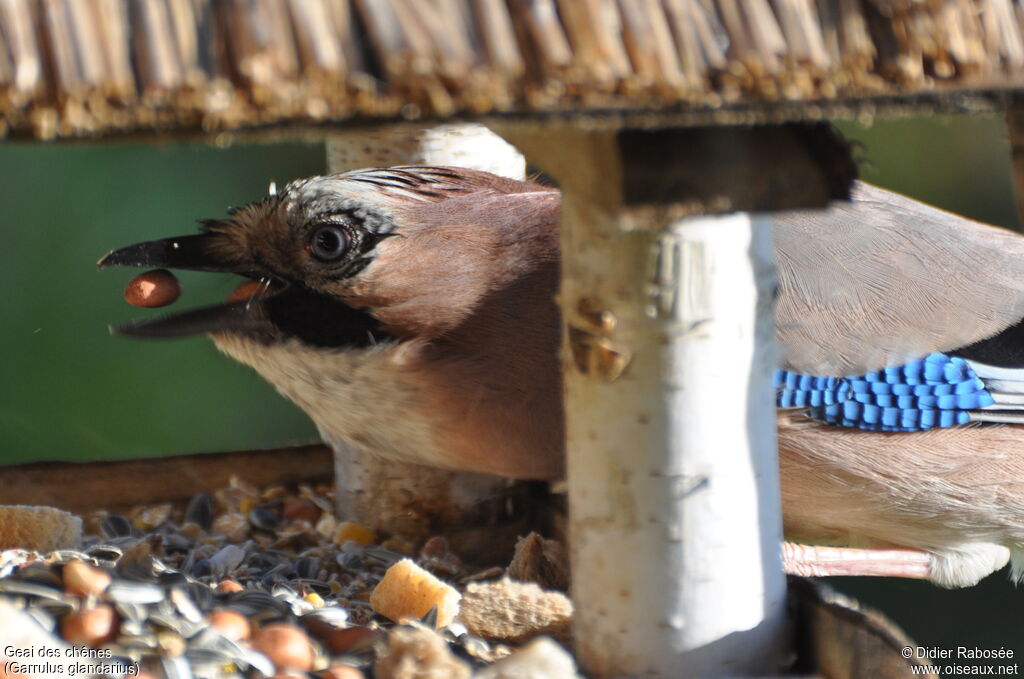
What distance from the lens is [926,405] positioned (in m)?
1.92

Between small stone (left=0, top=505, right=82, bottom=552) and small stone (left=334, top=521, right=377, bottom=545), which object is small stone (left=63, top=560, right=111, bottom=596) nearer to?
small stone (left=0, top=505, right=82, bottom=552)

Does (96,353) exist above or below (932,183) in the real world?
below

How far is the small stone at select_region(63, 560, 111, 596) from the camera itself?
1.37 m

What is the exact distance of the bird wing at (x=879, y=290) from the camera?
1.90 m

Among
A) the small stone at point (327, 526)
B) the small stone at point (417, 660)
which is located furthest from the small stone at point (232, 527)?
the small stone at point (417, 660)

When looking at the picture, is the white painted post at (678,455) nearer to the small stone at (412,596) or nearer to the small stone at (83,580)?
the small stone at (412,596)

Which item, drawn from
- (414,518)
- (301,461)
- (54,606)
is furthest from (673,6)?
(301,461)

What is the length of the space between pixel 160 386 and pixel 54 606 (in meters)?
2.88

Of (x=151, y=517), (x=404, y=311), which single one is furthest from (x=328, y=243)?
(x=151, y=517)

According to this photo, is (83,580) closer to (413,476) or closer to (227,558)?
(227,558)

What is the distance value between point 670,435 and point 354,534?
1036mm

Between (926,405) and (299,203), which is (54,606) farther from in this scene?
(926,405)

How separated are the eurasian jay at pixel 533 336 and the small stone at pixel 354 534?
154mm

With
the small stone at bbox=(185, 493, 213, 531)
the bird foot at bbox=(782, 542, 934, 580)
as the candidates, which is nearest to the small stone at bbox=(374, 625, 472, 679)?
the small stone at bbox=(185, 493, 213, 531)
